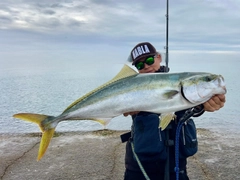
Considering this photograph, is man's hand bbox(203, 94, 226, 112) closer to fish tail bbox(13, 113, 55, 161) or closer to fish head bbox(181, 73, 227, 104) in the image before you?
fish head bbox(181, 73, 227, 104)

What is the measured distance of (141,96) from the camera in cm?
253

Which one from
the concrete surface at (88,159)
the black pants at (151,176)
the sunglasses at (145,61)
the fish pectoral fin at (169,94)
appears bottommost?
the concrete surface at (88,159)

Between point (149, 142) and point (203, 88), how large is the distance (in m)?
0.79

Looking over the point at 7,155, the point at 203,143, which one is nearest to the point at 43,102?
the point at 7,155

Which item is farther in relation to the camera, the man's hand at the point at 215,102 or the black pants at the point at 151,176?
the black pants at the point at 151,176

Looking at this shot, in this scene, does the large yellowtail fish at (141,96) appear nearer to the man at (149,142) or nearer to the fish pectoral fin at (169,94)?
the fish pectoral fin at (169,94)

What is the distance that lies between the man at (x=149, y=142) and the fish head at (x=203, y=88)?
35 cm

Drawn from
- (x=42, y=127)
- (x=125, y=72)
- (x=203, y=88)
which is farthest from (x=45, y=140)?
(x=203, y=88)

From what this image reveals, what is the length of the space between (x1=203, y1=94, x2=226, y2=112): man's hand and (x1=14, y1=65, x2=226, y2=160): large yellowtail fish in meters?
0.08

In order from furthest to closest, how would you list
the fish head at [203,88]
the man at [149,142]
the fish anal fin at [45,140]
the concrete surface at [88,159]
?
the concrete surface at [88,159] < the man at [149,142] < the fish anal fin at [45,140] < the fish head at [203,88]

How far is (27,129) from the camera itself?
10797mm

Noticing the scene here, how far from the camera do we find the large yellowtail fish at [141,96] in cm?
245

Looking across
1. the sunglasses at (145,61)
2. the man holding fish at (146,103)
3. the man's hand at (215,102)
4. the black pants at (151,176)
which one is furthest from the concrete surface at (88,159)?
the man's hand at (215,102)

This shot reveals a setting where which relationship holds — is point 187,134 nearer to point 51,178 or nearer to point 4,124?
point 51,178
